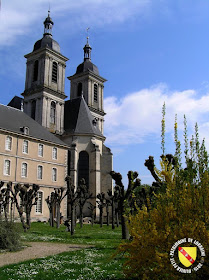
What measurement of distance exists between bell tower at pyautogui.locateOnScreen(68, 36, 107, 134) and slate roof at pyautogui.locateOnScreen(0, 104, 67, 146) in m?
20.3

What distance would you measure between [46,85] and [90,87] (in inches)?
508

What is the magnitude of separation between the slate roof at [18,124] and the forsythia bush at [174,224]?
27653mm

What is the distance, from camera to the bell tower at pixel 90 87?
5594 cm

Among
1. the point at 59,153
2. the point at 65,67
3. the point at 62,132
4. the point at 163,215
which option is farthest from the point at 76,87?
the point at 163,215

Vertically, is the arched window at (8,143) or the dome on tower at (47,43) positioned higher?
the dome on tower at (47,43)

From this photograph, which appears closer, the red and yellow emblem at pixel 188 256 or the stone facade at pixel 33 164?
the red and yellow emblem at pixel 188 256

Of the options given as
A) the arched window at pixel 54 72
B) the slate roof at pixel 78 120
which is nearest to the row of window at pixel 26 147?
the slate roof at pixel 78 120

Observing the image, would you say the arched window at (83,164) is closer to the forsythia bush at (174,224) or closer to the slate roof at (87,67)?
the slate roof at (87,67)

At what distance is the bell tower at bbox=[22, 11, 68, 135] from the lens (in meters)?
44.3

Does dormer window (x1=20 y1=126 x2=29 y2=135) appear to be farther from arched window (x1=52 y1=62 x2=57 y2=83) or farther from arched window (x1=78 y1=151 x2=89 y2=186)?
arched window (x1=52 y1=62 x2=57 y2=83)

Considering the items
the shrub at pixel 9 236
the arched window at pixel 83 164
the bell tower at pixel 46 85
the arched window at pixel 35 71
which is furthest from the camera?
the arched window at pixel 35 71

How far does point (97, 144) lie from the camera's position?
43.2m

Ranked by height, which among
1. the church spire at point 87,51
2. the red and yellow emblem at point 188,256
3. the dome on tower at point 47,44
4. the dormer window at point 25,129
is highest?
the church spire at point 87,51

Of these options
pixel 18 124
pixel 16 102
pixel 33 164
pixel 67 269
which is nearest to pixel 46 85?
pixel 16 102
